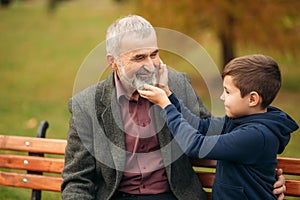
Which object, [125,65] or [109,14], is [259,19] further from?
[109,14]

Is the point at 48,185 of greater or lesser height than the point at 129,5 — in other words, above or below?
below

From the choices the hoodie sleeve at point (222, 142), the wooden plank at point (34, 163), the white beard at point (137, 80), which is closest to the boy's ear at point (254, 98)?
the hoodie sleeve at point (222, 142)

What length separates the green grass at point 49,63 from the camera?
8.88 metres

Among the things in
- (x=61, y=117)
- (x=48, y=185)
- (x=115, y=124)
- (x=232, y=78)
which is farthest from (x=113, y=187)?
(x=61, y=117)

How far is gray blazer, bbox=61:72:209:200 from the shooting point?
325 cm

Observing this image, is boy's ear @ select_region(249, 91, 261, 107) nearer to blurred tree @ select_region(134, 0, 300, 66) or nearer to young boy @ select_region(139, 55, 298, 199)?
young boy @ select_region(139, 55, 298, 199)

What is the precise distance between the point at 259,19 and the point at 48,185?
7.46 metres

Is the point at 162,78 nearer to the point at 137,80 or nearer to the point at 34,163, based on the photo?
the point at 137,80

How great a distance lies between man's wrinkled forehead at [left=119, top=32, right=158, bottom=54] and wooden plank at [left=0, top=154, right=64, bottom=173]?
3.46 feet

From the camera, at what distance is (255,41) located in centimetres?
1060

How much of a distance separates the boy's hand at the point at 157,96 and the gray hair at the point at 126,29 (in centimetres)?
32

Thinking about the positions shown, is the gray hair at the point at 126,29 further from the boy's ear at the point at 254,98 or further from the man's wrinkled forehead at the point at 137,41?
the boy's ear at the point at 254,98

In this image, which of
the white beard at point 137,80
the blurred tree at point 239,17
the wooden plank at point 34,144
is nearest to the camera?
the white beard at point 137,80

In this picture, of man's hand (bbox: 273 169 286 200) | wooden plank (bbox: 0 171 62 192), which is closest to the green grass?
wooden plank (bbox: 0 171 62 192)
